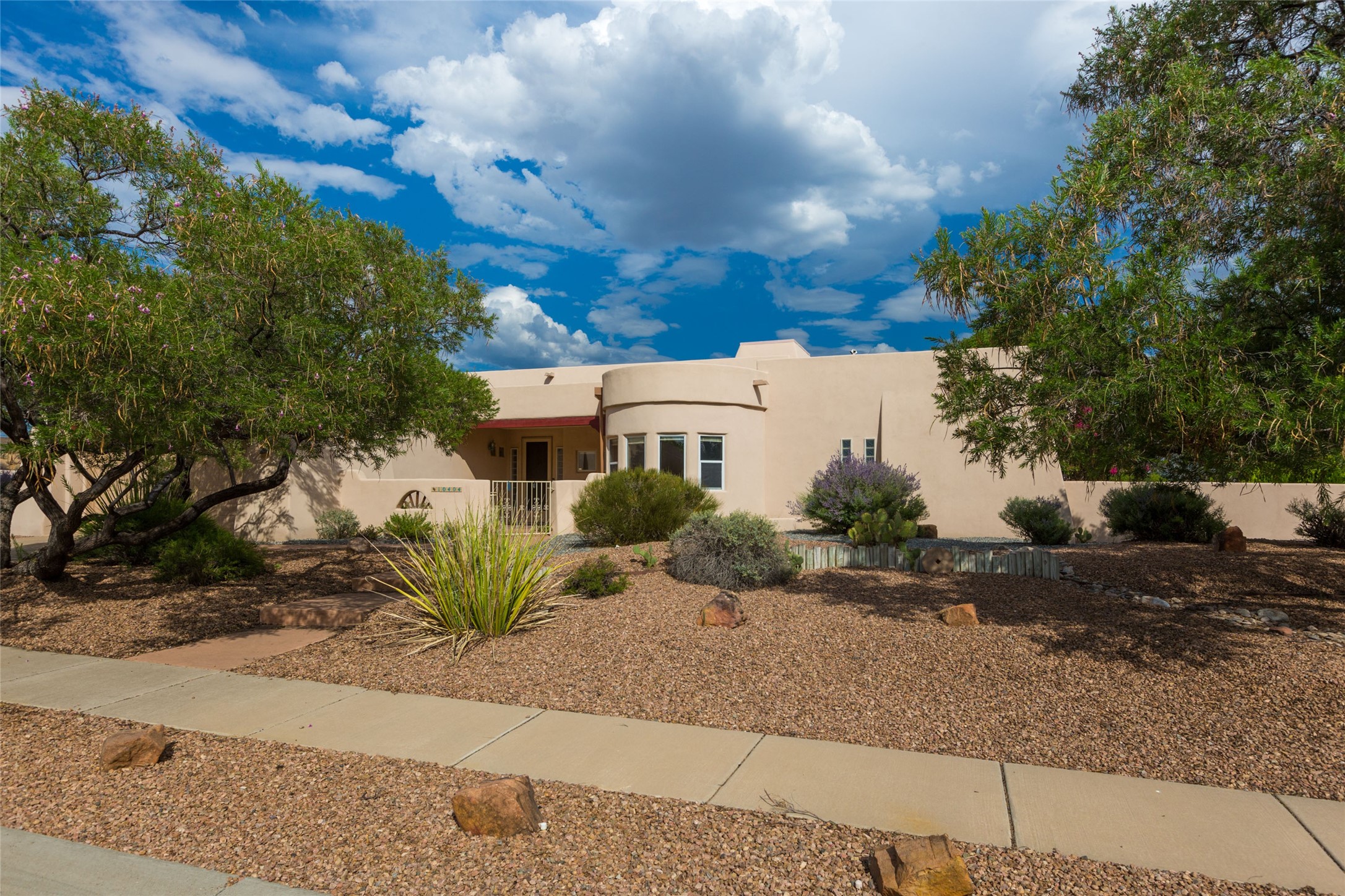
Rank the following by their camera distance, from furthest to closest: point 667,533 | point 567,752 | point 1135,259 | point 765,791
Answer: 1. point 667,533
2. point 1135,259
3. point 567,752
4. point 765,791

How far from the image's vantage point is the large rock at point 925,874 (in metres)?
3.17

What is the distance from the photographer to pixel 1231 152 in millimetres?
6520

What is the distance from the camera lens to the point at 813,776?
172 inches

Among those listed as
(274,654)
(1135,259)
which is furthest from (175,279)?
(1135,259)

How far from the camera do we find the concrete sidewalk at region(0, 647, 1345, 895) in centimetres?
362

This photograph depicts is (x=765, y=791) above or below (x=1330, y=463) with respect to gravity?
below

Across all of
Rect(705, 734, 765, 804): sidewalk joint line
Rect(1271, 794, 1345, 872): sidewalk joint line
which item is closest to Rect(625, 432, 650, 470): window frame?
Rect(705, 734, 765, 804): sidewalk joint line

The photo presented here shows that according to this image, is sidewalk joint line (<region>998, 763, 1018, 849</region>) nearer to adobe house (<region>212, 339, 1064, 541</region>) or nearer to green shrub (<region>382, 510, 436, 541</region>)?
adobe house (<region>212, 339, 1064, 541</region>)

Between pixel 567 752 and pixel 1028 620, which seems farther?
pixel 1028 620

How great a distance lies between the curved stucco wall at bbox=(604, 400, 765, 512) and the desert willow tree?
9.82 meters

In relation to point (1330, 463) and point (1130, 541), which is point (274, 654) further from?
point (1130, 541)

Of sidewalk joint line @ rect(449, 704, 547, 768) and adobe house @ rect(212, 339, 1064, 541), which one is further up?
adobe house @ rect(212, 339, 1064, 541)

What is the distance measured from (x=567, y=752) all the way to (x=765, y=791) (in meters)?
1.28

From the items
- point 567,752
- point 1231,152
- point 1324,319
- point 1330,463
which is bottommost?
point 567,752
